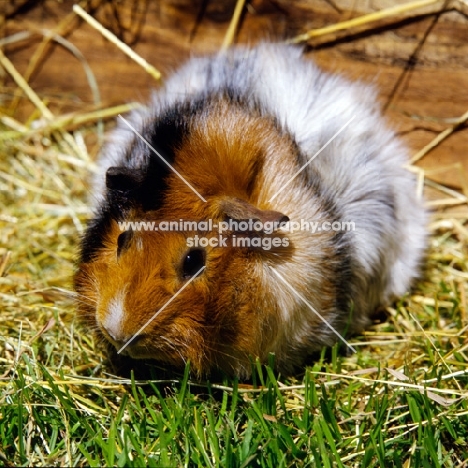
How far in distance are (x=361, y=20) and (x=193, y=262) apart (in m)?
1.96

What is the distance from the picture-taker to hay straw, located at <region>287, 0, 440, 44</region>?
350 cm

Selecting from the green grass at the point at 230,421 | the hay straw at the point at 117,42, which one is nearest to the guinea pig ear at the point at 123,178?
the green grass at the point at 230,421

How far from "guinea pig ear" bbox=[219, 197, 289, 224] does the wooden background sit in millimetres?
1715

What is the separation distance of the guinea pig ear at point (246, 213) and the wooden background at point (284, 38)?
5.63 feet

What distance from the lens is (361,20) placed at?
11.8 ft

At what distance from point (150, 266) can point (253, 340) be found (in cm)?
52

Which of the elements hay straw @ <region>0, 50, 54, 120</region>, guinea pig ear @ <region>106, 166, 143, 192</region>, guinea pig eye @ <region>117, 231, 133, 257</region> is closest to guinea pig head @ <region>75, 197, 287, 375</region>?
guinea pig eye @ <region>117, 231, 133, 257</region>

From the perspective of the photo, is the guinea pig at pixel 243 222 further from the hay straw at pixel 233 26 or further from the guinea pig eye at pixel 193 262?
the hay straw at pixel 233 26

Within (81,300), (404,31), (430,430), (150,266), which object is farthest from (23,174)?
(430,430)

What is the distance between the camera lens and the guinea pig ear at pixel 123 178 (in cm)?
244

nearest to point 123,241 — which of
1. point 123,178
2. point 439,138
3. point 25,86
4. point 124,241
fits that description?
point 124,241

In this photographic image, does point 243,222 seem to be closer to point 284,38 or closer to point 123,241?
point 123,241

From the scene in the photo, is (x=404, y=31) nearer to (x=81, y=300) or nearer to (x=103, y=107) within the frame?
(x=103, y=107)

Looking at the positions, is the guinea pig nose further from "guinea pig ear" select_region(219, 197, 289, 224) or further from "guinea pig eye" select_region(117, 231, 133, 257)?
"guinea pig ear" select_region(219, 197, 289, 224)
